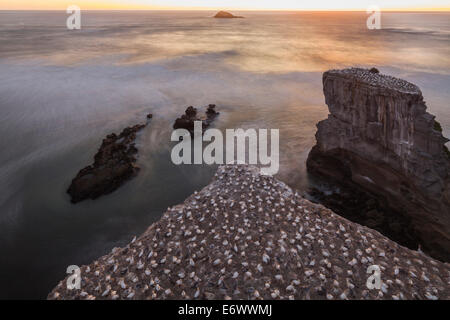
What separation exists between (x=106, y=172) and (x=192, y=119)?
31.3ft

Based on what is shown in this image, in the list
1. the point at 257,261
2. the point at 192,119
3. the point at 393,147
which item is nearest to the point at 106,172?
the point at 192,119

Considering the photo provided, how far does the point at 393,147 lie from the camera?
11586 millimetres

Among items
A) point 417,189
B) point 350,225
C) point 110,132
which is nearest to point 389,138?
point 417,189

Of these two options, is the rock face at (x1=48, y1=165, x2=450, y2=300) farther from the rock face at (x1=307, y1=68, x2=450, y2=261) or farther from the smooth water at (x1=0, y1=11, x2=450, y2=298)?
the smooth water at (x1=0, y1=11, x2=450, y2=298)

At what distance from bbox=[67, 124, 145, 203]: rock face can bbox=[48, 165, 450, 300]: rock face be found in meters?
6.55

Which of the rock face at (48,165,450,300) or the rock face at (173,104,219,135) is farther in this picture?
the rock face at (173,104,219,135)

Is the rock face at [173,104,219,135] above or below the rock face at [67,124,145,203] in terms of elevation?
above

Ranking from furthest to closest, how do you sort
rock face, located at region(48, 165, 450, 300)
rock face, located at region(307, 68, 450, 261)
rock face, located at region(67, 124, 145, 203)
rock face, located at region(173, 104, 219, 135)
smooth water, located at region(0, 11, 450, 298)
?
rock face, located at region(173, 104, 219, 135) < rock face, located at region(67, 124, 145, 203) < smooth water, located at region(0, 11, 450, 298) < rock face, located at region(307, 68, 450, 261) < rock face, located at region(48, 165, 450, 300)

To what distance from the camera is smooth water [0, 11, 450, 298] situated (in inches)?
512

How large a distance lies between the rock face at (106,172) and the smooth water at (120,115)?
52 cm

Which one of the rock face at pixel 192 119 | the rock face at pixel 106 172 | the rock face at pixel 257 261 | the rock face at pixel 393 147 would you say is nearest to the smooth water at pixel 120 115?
the rock face at pixel 106 172

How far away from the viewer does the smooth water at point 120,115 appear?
12992mm

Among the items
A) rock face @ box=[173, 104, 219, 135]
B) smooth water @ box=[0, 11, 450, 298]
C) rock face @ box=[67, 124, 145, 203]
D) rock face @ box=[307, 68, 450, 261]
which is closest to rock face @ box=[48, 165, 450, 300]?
rock face @ box=[307, 68, 450, 261]

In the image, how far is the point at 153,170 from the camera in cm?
1786
